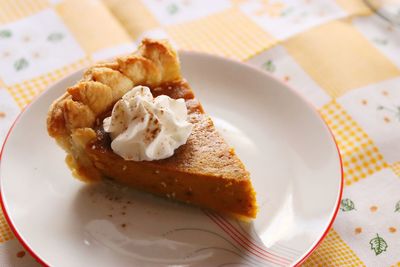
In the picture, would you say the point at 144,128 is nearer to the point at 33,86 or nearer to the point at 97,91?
the point at 97,91

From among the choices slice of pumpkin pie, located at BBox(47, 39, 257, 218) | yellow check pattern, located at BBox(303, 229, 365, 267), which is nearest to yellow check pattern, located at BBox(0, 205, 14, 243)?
slice of pumpkin pie, located at BBox(47, 39, 257, 218)

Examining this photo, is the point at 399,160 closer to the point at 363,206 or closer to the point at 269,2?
the point at 363,206

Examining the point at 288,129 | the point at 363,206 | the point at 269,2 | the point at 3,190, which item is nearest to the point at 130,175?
the point at 3,190

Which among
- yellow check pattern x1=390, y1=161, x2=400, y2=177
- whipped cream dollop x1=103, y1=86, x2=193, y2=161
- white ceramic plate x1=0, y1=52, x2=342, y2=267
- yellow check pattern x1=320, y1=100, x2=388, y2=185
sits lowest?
yellow check pattern x1=390, y1=161, x2=400, y2=177

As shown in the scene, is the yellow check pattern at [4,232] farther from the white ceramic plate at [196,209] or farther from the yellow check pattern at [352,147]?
the yellow check pattern at [352,147]

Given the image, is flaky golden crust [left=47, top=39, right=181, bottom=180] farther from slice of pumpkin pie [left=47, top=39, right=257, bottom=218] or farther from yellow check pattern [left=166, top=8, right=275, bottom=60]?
yellow check pattern [left=166, top=8, right=275, bottom=60]
